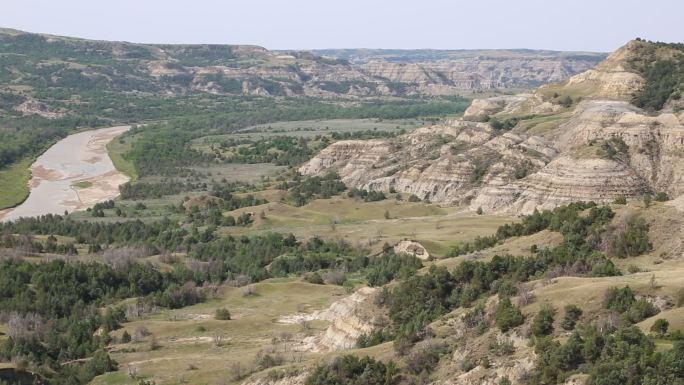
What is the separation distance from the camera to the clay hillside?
83.4m

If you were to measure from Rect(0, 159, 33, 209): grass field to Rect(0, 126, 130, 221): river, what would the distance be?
107cm

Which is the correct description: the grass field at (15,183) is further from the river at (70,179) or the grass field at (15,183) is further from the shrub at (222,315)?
the shrub at (222,315)

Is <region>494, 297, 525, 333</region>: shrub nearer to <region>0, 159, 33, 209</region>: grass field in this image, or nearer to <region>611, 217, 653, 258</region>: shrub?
<region>611, 217, 653, 258</region>: shrub

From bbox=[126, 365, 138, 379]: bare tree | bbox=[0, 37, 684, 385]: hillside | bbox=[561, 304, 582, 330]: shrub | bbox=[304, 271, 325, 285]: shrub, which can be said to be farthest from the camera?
bbox=[304, 271, 325, 285]: shrub

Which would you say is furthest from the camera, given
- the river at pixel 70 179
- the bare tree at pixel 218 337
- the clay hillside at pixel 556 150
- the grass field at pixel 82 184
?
the grass field at pixel 82 184

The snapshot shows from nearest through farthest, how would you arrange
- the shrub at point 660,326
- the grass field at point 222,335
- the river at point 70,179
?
1. the shrub at point 660,326
2. the grass field at point 222,335
3. the river at point 70,179

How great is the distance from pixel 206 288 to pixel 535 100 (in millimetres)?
75127

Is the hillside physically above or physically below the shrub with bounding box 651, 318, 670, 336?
below

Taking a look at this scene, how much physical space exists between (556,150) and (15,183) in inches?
3371

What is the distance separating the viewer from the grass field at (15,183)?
122875mm

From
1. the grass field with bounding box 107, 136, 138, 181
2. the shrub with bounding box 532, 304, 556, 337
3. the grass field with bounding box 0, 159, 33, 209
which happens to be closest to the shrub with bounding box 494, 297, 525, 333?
the shrub with bounding box 532, 304, 556, 337

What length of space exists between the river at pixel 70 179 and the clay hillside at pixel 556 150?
1288 inches

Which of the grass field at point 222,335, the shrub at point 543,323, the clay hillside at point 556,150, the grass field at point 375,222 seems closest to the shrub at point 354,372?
the shrub at point 543,323

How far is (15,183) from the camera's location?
13688 cm
